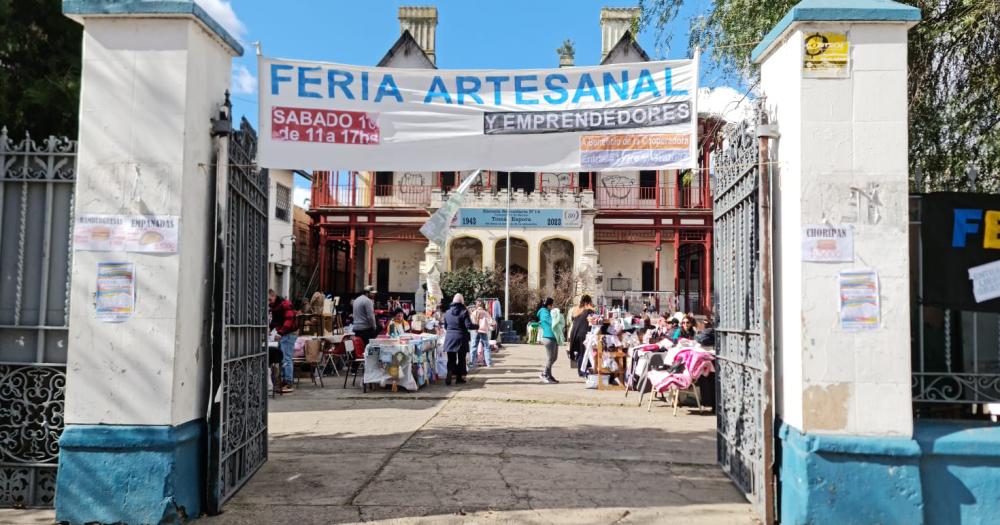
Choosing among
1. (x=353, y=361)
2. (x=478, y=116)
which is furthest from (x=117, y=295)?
(x=353, y=361)

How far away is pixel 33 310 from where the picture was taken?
5062mm

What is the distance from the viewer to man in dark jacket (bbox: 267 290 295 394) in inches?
463

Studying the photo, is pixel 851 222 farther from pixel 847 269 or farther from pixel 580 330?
pixel 580 330

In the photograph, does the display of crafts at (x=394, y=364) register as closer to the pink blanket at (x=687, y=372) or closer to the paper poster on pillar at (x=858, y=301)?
the pink blanket at (x=687, y=372)

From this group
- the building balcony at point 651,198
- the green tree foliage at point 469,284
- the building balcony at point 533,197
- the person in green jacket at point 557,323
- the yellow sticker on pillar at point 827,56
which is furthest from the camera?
the building balcony at point 651,198

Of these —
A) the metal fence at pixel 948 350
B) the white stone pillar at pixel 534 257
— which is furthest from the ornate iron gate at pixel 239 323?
the white stone pillar at pixel 534 257

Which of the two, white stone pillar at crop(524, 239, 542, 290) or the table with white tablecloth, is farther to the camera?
white stone pillar at crop(524, 239, 542, 290)

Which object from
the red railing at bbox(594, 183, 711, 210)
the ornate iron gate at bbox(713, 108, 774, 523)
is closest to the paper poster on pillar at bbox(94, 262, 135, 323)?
the ornate iron gate at bbox(713, 108, 774, 523)

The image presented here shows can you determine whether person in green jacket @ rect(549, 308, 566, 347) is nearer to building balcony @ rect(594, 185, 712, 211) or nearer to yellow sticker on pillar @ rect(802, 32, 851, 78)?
building balcony @ rect(594, 185, 712, 211)

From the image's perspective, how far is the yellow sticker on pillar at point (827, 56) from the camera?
4.69 meters

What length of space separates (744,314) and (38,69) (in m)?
8.90

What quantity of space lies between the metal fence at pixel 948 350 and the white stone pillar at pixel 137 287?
4954 millimetres

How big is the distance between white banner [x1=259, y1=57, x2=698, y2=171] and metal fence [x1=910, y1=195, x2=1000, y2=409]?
77.6 inches

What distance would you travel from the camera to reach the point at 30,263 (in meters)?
5.09
